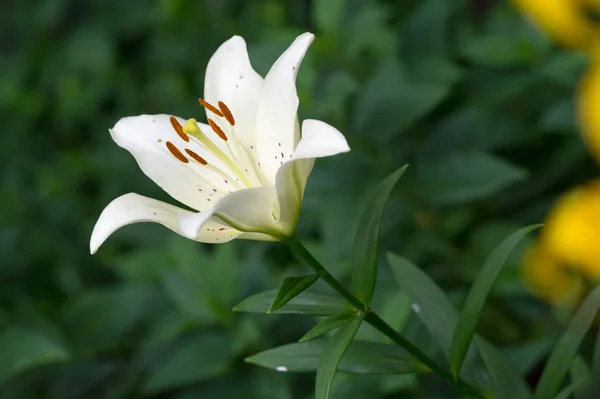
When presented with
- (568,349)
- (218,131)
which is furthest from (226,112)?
(568,349)

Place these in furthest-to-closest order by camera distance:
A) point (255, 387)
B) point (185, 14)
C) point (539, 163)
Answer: point (185, 14)
point (539, 163)
point (255, 387)

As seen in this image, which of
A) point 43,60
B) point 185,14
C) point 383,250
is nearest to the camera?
point 383,250

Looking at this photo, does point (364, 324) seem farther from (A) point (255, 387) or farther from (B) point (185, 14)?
(B) point (185, 14)

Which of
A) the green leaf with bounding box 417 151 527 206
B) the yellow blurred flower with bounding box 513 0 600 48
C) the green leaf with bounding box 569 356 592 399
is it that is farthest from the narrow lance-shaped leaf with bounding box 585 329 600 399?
the yellow blurred flower with bounding box 513 0 600 48

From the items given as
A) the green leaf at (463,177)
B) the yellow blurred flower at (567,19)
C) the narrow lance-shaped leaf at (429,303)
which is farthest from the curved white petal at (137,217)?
the yellow blurred flower at (567,19)

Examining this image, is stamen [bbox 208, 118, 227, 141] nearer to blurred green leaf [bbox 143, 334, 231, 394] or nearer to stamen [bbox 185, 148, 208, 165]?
stamen [bbox 185, 148, 208, 165]

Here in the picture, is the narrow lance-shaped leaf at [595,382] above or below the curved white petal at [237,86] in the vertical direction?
below

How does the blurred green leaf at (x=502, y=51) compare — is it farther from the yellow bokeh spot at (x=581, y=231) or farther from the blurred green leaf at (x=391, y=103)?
the yellow bokeh spot at (x=581, y=231)

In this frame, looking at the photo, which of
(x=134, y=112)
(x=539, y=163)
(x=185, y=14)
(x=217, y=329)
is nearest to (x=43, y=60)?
(x=134, y=112)
